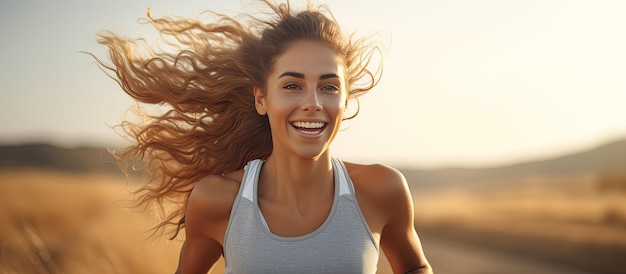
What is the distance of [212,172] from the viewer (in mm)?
4289

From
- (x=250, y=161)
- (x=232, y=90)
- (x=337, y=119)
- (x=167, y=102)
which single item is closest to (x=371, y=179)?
(x=337, y=119)

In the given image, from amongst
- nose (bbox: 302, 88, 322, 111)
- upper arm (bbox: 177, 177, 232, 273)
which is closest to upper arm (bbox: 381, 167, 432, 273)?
nose (bbox: 302, 88, 322, 111)

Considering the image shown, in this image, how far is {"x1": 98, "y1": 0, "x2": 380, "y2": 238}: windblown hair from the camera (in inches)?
160

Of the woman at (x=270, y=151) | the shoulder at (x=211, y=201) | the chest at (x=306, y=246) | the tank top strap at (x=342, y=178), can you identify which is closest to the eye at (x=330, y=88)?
the woman at (x=270, y=151)

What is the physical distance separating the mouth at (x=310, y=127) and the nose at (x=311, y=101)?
8cm

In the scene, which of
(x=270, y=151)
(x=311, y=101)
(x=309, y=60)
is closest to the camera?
(x=311, y=101)

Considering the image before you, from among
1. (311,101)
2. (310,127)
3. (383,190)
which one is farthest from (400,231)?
(311,101)

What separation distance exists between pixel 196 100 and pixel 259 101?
0.57 metres

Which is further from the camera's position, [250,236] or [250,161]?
[250,161]

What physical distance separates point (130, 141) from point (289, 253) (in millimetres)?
1530

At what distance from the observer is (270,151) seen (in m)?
4.18

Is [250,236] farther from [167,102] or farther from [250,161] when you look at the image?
[167,102]

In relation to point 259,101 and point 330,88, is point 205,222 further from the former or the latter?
point 330,88

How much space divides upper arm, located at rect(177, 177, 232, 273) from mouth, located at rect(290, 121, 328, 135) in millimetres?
547
